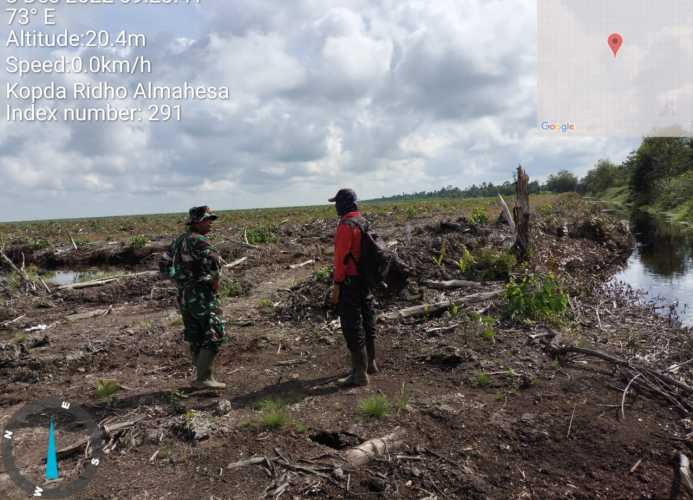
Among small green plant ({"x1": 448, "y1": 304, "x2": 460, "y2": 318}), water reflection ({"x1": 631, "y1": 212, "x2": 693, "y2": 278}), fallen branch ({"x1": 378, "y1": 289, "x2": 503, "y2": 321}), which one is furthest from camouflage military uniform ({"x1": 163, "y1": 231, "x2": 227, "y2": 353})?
water reflection ({"x1": 631, "y1": 212, "x2": 693, "y2": 278})

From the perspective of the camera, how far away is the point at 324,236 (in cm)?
1978

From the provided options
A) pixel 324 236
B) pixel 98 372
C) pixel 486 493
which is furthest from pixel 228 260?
pixel 486 493

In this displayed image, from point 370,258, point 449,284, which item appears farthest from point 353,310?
point 449,284

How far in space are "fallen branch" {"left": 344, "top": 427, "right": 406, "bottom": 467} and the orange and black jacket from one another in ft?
6.12

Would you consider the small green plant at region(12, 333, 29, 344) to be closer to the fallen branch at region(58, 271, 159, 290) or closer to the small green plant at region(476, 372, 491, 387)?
the fallen branch at region(58, 271, 159, 290)

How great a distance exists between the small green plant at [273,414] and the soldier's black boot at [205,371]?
802 millimetres

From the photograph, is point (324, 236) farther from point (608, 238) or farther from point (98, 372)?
point (98, 372)

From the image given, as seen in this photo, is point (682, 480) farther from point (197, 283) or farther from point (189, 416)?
point (197, 283)

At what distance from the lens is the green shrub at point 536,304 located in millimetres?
7258

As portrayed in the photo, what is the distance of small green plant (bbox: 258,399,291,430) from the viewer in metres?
4.49

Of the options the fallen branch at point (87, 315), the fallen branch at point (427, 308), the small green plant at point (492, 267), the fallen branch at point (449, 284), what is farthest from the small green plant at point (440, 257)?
the fallen branch at point (87, 315)

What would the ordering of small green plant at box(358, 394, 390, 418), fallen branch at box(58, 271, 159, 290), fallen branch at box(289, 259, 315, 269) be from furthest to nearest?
fallen branch at box(289, 259, 315, 269)
fallen branch at box(58, 271, 159, 290)
small green plant at box(358, 394, 390, 418)

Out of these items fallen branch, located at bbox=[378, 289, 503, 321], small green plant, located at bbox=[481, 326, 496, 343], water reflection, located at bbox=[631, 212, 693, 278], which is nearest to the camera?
small green plant, located at bbox=[481, 326, 496, 343]

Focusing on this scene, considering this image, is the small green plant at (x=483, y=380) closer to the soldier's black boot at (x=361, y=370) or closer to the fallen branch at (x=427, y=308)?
the soldier's black boot at (x=361, y=370)
